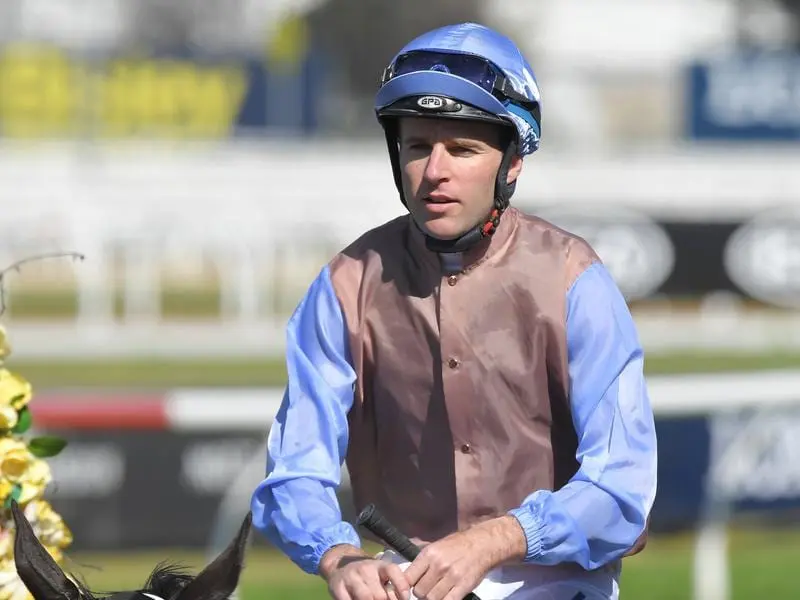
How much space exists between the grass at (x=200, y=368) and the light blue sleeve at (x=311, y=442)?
12081 mm

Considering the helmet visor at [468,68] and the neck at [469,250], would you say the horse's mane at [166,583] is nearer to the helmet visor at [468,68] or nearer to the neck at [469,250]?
the neck at [469,250]

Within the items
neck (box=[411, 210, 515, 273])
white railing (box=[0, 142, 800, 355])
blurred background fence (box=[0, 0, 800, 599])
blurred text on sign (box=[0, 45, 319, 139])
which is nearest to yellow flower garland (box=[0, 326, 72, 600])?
neck (box=[411, 210, 515, 273])

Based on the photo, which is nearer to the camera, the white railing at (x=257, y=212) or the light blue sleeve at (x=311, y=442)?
the light blue sleeve at (x=311, y=442)

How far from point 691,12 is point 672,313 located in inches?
1095

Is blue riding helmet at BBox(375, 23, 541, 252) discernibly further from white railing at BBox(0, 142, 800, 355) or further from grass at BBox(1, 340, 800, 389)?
white railing at BBox(0, 142, 800, 355)

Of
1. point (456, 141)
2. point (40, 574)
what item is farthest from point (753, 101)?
point (40, 574)

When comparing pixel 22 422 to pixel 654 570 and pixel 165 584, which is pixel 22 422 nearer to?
pixel 165 584

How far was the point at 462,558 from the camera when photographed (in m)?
2.53

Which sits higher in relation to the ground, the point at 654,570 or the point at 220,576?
the point at 220,576

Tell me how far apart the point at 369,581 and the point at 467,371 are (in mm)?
499

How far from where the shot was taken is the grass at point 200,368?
15557 mm

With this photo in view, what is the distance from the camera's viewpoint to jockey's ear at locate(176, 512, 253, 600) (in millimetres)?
2572

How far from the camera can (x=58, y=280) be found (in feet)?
90.8

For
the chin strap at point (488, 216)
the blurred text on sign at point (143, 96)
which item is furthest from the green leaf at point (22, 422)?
the blurred text on sign at point (143, 96)
